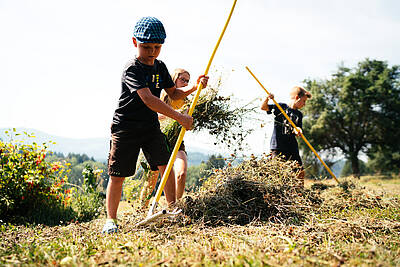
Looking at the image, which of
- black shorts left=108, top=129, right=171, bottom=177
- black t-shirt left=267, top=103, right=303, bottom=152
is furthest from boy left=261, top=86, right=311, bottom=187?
black shorts left=108, top=129, right=171, bottom=177

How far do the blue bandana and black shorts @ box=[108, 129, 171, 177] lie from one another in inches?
35.5

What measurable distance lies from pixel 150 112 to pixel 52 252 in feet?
5.05

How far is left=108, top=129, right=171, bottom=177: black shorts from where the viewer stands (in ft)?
9.56

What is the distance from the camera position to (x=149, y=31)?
107 inches

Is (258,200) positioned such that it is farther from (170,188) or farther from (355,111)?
(355,111)

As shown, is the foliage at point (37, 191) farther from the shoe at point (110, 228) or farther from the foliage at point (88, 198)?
the shoe at point (110, 228)

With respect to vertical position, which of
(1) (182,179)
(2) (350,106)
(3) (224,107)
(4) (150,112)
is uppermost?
(2) (350,106)

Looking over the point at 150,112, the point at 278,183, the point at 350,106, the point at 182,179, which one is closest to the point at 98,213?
the point at 182,179

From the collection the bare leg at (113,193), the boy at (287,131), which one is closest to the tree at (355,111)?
the boy at (287,131)

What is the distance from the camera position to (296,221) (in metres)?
2.93

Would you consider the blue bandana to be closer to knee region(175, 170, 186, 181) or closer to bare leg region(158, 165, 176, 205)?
bare leg region(158, 165, 176, 205)

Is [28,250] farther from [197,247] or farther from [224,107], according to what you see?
[224,107]

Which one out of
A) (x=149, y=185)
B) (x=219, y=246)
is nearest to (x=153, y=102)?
(x=219, y=246)

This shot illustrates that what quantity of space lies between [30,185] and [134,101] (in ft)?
8.39
